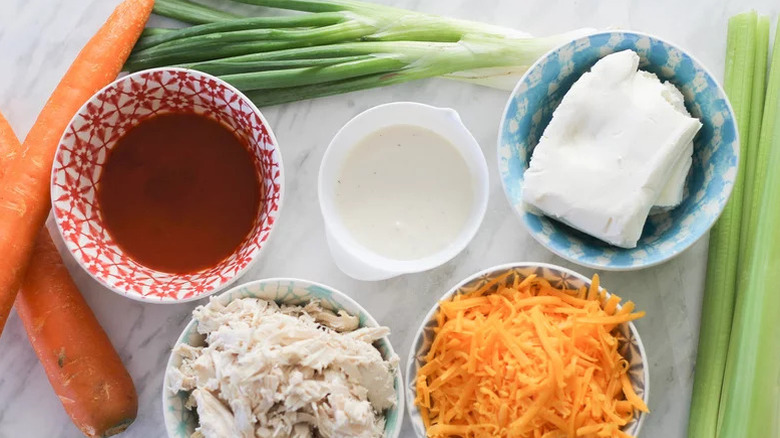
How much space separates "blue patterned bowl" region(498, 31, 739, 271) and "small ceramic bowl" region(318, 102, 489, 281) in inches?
3.0

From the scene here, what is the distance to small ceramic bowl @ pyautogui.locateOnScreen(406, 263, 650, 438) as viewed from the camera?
4.98 feet

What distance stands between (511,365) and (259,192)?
652 millimetres

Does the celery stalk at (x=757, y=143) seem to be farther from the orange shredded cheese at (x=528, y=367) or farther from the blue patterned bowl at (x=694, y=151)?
the orange shredded cheese at (x=528, y=367)

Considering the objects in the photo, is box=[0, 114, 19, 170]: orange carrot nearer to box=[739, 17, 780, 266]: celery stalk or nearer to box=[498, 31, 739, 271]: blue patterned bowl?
box=[498, 31, 739, 271]: blue patterned bowl

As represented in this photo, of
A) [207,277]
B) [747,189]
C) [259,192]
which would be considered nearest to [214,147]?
[259,192]

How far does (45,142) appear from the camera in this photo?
5.37 feet

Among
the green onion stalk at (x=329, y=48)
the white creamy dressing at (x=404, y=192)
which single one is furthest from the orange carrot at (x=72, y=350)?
the white creamy dressing at (x=404, y=192)

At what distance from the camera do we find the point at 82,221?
1.59 metres

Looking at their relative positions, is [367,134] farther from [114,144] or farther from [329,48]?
[114,144]

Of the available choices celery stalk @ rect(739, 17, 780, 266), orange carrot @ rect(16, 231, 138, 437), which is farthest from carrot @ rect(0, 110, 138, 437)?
celery stalk @ rect(739, 17, 780, 266)

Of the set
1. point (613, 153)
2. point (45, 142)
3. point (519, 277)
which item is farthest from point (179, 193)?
point (613, 153)

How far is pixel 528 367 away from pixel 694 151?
0.60m

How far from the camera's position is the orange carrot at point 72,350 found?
1.62m

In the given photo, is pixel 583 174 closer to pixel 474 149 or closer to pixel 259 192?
pixel 474 149
